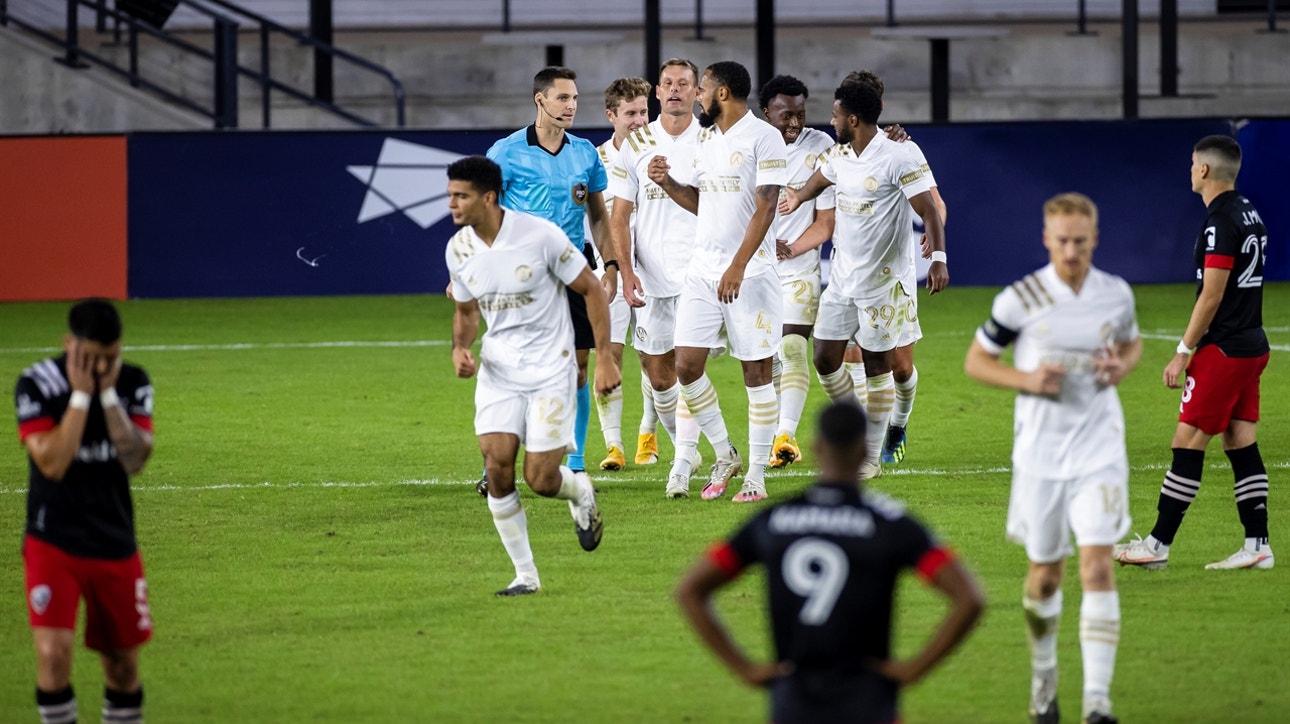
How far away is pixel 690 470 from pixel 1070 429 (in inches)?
175

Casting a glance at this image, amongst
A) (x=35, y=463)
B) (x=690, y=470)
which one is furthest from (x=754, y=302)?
(x=35, y=463)

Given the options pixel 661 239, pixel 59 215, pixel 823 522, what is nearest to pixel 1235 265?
pixel 661 239

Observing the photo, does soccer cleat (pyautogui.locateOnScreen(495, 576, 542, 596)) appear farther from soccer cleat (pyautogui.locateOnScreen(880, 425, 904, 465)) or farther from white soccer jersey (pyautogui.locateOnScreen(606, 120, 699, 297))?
soccer cleat (pyautogui.locateOnScreen(880, 425, 904, 465))

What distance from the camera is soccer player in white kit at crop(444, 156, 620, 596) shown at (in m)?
7.59

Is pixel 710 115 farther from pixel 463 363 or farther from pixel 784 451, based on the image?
pixel 463 363

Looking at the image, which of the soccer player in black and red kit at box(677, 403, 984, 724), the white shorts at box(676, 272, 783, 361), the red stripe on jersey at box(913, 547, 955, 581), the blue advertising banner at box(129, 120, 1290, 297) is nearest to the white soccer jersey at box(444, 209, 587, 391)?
the white shorts at box(676, 272, 783, 361)

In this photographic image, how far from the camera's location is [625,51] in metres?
27.5

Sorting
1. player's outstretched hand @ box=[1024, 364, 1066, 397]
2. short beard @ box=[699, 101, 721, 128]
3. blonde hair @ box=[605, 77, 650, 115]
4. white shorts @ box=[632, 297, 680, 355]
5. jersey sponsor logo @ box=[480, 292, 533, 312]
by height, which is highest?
blonde hair @ box=[605, 77, 650, 115]

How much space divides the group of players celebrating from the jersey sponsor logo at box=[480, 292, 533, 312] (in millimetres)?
14

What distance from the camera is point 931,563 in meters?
3.96

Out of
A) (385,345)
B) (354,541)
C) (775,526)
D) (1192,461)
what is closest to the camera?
(775,526)

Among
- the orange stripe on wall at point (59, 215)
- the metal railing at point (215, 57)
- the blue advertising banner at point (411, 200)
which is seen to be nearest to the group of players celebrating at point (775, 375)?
the blue advertising banner at point (411, 200)

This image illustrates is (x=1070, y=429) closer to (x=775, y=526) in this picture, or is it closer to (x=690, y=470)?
(x=775, y=526)

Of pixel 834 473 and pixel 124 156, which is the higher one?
pixel 124 156
